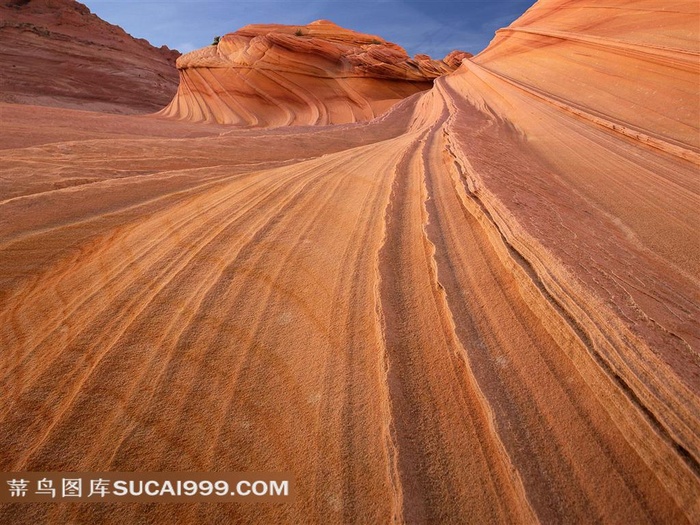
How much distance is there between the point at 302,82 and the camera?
15.1m

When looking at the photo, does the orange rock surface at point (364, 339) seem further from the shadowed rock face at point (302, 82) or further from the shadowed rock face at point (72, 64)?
the shadowed rock face at point (72, 64)

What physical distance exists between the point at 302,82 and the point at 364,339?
15871 mm

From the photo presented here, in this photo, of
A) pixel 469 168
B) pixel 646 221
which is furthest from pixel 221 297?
pixel 646 221

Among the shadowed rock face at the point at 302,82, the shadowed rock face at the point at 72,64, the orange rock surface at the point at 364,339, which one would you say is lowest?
the orange rock surface at the point at 364,339

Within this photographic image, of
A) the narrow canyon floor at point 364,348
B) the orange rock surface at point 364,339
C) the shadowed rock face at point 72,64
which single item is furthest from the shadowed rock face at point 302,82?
the narrow canyon floor at point 364,348

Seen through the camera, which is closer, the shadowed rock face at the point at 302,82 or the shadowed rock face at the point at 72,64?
the shadowed rock face at the point at 302,82

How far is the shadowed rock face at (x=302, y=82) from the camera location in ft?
48.3

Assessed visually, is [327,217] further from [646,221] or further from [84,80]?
[84,80]

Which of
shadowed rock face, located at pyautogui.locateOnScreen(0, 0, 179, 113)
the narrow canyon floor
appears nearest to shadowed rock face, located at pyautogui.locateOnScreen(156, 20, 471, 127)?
shadowed rock face, located at pyautogui.locateOnScreen(0, 0, 179, 113)

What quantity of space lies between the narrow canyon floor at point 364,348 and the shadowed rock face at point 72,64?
20887 millimetres

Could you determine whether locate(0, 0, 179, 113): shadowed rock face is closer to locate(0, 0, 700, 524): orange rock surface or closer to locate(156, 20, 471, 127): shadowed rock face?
locate(156, 20, 471, 127): shadowed rock face

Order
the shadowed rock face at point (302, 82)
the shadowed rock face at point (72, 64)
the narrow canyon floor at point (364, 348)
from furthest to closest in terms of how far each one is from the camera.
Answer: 1. the shadowed rock face at point (72, 64)
2. the shadowed rock face at point (302, 82)
3. the narrow canyon floor at point (364, 348)

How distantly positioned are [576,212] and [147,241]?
3.21m

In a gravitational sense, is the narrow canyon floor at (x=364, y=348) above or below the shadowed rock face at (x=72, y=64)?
below
